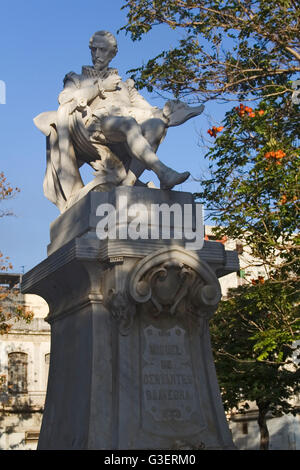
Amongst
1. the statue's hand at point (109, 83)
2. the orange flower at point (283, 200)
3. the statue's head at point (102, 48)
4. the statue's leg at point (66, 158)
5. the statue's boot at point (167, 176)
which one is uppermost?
the statue's head at point (102, 48)

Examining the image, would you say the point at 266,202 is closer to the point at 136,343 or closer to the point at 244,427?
the point at 136,343

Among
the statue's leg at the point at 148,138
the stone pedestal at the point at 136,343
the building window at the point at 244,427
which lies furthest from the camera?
the building window at the point at 244,427

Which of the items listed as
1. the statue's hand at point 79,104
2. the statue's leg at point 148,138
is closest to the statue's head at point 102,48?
the statue's hand at point 79,104

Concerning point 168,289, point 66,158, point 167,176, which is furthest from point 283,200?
point 168,289

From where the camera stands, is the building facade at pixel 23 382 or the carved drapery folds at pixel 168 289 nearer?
the carved drapery folds at pixel 168 289

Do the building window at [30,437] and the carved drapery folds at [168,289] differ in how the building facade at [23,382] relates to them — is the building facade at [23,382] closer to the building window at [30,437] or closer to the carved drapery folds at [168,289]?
the building window at [30,437]

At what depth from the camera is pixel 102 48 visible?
750 cm

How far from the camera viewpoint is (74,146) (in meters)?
7.33

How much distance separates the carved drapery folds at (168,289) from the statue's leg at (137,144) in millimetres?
646

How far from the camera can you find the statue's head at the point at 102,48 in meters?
7.50

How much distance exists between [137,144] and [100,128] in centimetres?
54

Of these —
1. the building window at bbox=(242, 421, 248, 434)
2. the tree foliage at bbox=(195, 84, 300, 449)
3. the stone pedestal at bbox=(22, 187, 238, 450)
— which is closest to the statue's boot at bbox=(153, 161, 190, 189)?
the stone pedestal at bbox=(22, 187, 238, 450)

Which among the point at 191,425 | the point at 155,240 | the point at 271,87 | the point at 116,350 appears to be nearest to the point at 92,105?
the point at 155,240
